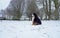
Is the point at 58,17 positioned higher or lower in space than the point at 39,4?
lower

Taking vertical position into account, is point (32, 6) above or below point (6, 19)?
above

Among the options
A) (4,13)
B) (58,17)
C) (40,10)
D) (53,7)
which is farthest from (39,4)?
(4,13)

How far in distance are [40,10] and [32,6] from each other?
25 centimetres

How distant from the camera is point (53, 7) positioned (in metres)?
3.62

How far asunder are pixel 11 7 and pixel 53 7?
1.20 m

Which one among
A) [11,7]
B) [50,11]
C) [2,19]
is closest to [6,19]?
[2,19]

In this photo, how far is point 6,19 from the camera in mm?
3592

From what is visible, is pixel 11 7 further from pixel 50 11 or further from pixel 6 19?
pixel 50 11

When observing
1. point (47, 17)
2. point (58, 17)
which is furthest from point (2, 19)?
point (58, 17)

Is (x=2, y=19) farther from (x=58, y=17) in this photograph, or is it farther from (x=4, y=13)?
(x=58, y=17)

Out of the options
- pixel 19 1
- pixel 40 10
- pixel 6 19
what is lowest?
pixel 6 19

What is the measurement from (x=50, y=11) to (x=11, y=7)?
111cm

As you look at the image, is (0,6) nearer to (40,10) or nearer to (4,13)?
(4,13)

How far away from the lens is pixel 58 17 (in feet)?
11.9
